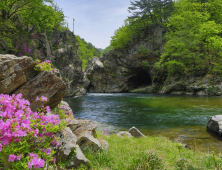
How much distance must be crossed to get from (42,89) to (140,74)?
42.4 m

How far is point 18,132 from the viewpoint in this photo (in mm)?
1837

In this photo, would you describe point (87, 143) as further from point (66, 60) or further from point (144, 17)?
point (144, 17)

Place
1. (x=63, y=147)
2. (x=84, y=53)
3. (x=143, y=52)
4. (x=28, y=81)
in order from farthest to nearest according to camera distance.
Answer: (x=84, y=53) < (x=143, y=52) < (x=28, y=81) < (x=63, y=147)

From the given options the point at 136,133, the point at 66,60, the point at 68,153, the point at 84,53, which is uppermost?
the point at 84,53

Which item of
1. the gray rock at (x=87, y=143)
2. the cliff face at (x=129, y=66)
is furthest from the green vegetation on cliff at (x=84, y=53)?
the gray rock at (x=87, y=143)

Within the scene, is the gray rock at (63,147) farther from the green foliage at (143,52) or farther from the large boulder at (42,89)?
the green foliage at (143,52)

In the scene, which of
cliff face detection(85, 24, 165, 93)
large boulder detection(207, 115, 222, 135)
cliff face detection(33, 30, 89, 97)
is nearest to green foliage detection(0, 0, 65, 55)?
cliff face detection(33, 30, 89, 97)

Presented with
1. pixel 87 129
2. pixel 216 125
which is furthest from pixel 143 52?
pixel 87 129

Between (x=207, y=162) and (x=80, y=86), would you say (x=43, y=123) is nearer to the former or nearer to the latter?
(x=207, y=162)

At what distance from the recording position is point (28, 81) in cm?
554

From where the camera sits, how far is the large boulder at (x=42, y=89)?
545 centimetres

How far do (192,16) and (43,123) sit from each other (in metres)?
34.3

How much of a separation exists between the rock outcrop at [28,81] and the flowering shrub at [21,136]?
119 inches

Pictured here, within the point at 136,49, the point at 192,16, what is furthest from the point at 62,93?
the point at 136,49
